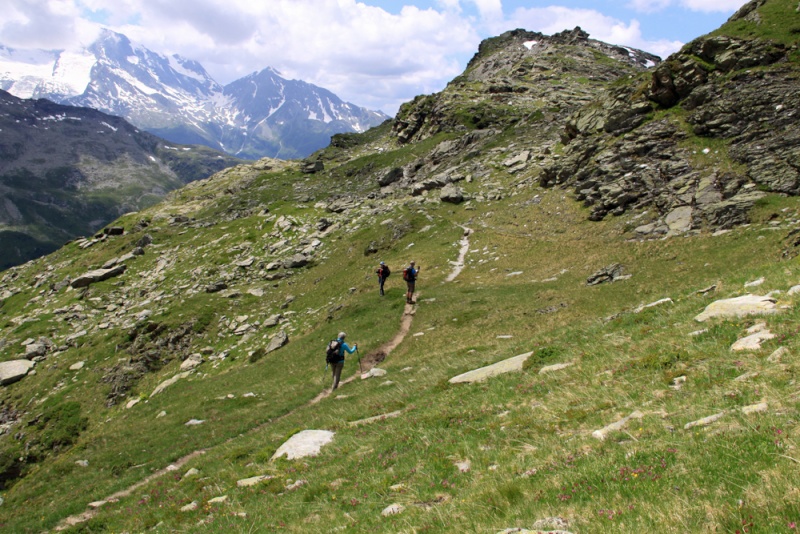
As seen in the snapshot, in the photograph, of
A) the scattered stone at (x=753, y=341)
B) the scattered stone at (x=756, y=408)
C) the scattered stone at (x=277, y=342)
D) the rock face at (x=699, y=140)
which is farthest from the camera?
the scattered stone at (x=277, y=342)

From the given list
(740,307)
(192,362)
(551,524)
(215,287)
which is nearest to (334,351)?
(740,307)

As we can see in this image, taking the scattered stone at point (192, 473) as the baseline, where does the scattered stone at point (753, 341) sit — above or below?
above

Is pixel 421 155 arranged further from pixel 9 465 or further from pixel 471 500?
pixel 471 500

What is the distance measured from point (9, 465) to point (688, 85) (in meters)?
75.6

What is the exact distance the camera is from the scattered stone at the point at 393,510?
809cm

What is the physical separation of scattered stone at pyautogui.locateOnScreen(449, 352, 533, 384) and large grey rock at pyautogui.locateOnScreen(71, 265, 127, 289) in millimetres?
85262

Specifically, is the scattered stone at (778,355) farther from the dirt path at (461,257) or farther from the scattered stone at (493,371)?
the dirt path at (461,257)

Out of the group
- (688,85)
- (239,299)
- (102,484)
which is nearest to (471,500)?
(102,484)

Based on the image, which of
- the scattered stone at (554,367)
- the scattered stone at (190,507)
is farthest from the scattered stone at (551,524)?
the scattered stone at (190,507)

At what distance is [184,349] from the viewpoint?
1805 inches

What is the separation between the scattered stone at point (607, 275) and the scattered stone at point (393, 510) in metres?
26.8

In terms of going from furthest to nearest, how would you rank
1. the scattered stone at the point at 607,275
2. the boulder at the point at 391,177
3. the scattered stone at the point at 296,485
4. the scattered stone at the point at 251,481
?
the boulder at the point at 391,177, the scattered stone at the point at 607,275, the scattered stone at the point at 251,481, the scattered stone at the point at 296,485

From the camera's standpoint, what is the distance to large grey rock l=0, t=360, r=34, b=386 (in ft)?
170

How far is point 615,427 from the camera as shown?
8523mm
